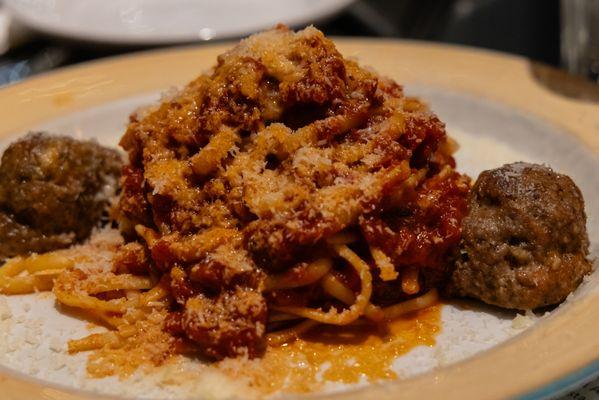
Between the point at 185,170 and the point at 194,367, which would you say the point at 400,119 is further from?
the point at 194,367

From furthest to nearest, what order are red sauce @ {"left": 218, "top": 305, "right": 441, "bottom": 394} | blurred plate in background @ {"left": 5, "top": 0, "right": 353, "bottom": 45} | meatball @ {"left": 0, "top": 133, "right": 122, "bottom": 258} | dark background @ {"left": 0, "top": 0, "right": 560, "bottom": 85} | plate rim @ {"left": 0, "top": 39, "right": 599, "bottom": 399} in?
dark background @ {"left": 0, "top": 0, "right": 560, "bottom": 85}
blurred plate in background @ {"left": 5, "top": 0, "right": 353, "bottom": 45}
plate rim @ {"left": 0, "top": 39, "right": 599, "bottom": 399}
meatball @ {"left": 0, "top": 133, "right": 122, "bottom": 258}
red sauce @ {"left": 218, "top": 305, "right": 441, "bottom": 394}

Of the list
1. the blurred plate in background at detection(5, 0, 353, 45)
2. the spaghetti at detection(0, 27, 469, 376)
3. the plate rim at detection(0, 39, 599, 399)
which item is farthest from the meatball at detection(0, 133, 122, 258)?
the blurred plate in background at detection(5, 0, 353, 45)

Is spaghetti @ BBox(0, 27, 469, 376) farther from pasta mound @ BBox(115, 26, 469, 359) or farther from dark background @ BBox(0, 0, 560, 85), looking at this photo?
dark background @ BBox(0, 0, 560, 85)

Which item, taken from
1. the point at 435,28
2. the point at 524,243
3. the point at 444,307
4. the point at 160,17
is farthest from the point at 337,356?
the point at 435,28

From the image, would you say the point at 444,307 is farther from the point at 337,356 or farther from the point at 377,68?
the point at 377,68

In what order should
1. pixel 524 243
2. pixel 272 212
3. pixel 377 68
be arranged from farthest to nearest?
1. pixel 377 68
2. pixel 524 243
3. pixel 272 212

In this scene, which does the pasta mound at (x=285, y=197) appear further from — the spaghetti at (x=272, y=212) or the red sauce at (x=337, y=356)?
the red sauce at (x=337, y=356)
